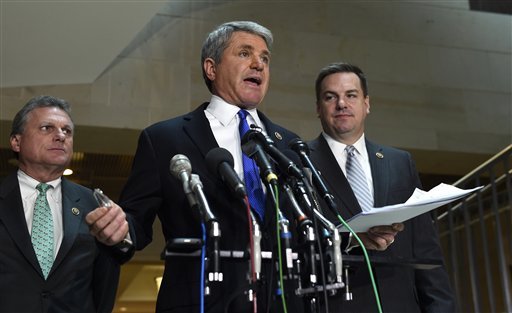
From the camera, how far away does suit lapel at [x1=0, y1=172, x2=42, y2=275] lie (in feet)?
8.43

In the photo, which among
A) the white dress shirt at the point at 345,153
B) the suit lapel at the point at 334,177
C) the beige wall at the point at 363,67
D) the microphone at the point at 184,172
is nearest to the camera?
the microphone at the point at 184,172

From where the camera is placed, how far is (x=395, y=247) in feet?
8.93

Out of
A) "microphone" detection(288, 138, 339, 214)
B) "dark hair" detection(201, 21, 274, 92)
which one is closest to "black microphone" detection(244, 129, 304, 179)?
"microphone" detection(288, 138, 339, 214)

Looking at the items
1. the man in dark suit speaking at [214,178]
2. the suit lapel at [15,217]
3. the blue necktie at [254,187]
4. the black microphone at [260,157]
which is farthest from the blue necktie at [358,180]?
the suit lapel at [15,217]

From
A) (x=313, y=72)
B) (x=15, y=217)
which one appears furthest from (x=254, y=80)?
(x=313, y=72)

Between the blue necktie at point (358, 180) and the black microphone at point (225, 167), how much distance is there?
3.17 ft

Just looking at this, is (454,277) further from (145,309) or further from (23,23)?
(145,309)

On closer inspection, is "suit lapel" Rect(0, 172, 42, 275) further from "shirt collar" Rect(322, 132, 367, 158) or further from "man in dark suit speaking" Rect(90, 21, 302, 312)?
"shirt collar" Rect(322, 132, 367, 158)

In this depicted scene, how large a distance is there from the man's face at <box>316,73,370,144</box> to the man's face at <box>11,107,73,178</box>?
1056 millimetres

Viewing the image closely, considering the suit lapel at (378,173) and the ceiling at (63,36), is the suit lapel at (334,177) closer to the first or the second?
the suit lapel at (378,173)

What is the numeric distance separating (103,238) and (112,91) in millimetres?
4388

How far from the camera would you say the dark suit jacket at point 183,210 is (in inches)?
81.4

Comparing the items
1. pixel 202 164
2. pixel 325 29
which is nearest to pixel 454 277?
pixel 325 29

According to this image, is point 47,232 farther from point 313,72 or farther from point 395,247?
point 313,72
